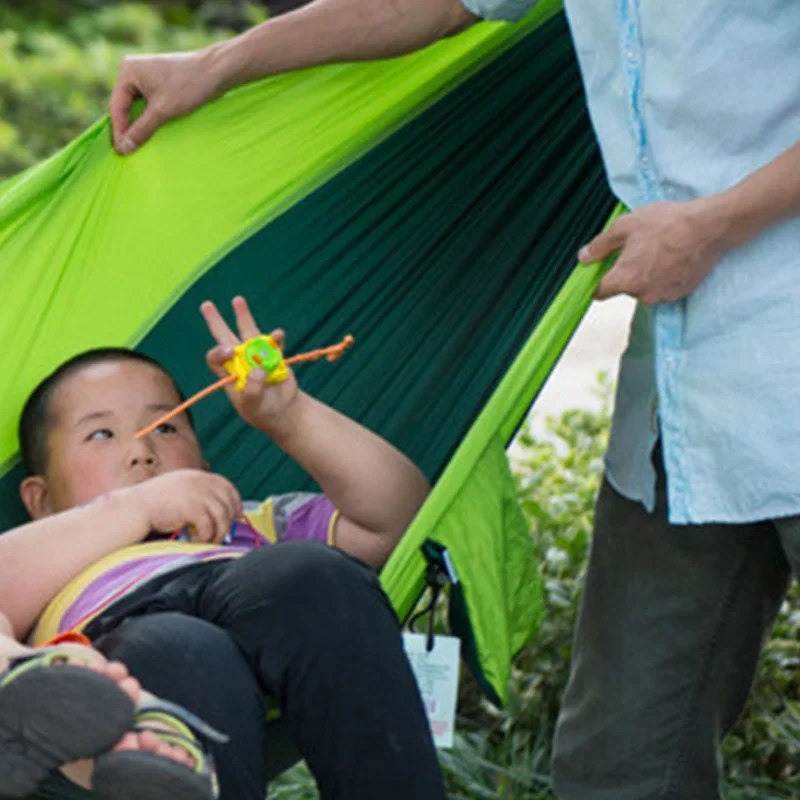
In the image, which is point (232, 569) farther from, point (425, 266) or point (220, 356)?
point (425, 266)

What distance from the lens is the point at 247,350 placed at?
97.7 inches

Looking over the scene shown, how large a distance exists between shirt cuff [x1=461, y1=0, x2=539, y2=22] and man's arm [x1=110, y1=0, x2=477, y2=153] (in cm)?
3

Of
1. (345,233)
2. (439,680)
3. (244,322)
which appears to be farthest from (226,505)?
(345,233)

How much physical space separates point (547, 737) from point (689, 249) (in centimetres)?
143

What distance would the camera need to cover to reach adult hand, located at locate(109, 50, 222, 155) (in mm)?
2680

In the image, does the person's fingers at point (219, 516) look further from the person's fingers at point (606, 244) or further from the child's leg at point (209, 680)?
the person's fingers at point (606, 244)

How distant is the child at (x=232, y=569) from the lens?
2.11 meters

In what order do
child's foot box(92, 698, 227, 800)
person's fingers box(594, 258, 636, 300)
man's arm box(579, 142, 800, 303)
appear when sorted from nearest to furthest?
1. child's foot box(92, 698, 227, 800)
2. man's arm box(579, 142, 800, 303)
3. person's fingers box(594, 258, 636, 300)

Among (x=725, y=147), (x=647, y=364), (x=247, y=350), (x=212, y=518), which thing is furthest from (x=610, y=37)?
(x=212, y=518)

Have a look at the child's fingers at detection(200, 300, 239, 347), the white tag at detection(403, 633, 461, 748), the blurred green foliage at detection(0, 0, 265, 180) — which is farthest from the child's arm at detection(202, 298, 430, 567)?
the blurred green foliage at detection(0, 0, 265, 180)

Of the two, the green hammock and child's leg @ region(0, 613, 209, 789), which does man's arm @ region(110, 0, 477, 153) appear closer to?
the green hammock

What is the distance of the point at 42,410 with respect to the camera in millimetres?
2715

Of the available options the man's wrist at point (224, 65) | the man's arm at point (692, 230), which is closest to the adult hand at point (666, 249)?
the man's arm at point (692, 230)

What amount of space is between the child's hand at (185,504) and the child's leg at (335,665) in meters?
0.22
